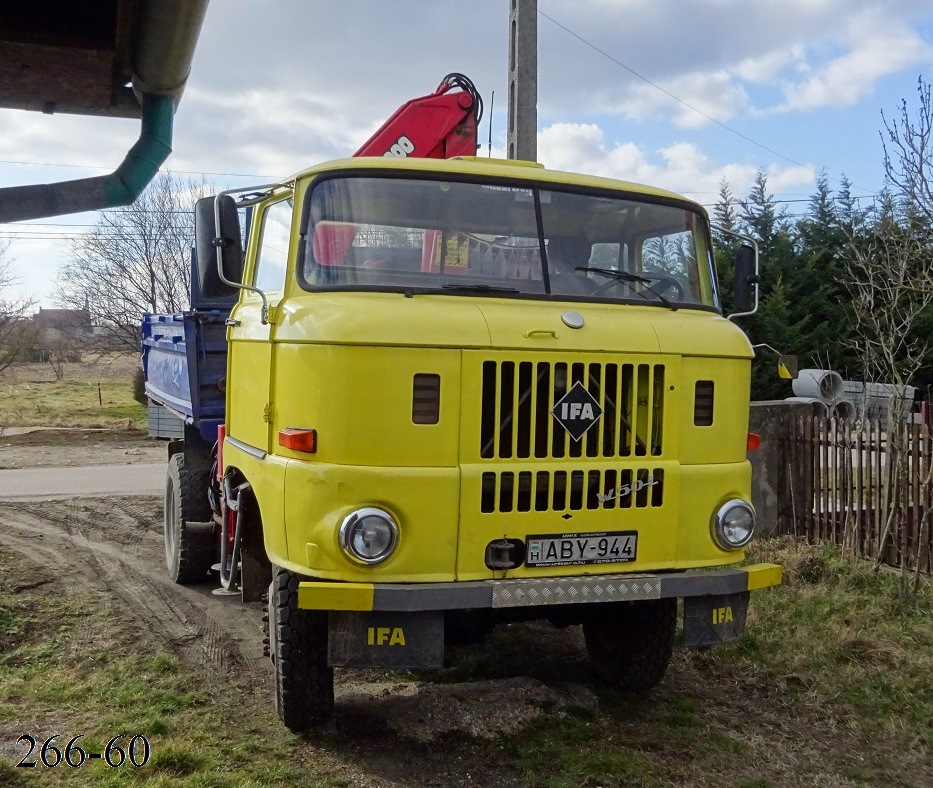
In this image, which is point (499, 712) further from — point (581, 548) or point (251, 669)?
point (251, 669)

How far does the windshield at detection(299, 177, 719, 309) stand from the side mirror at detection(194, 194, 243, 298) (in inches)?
16.2

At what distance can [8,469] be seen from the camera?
548 inches

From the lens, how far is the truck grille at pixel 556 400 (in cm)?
397

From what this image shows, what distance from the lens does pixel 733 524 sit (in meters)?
4.38

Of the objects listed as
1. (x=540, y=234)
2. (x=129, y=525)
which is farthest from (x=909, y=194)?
(x=129, y=525)

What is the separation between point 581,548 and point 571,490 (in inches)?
10.4

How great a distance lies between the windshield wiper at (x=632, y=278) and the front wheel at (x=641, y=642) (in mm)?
1510

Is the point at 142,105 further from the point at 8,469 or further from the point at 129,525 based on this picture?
the point at 8,469

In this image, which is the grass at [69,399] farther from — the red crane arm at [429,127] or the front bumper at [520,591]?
the front bumper at [520,591]

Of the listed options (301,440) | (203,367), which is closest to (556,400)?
(301,440)

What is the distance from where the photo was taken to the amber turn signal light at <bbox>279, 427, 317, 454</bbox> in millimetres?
3896

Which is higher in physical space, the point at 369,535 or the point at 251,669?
the point at 369,535

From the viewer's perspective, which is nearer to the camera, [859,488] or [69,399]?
[859,488]

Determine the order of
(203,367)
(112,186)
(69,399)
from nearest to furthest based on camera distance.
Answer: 1. (112,186)
2. (203,367)
3. (69,399)
